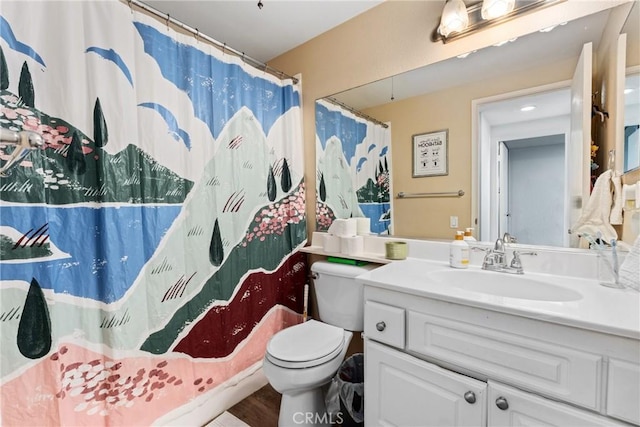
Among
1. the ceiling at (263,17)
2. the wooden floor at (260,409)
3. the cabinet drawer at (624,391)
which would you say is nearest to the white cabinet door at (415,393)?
the cabinet drawer at (624,391)

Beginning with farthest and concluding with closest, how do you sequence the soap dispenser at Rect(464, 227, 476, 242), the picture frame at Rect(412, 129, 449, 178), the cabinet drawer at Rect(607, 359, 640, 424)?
the picture frame at Rect(412, 129, 449, 178), the soap dispenser at Rect(464, 227, 476, 242), the cabinet drawer at Rect(607, 359, 640, 424)

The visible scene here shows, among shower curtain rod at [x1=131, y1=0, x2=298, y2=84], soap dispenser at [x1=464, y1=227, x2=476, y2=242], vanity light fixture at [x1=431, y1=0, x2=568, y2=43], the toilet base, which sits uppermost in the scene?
shower curtain rod at [x1=131, y1=0, x2=298, y2=84]

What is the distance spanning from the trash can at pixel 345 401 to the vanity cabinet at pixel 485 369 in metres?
0.18

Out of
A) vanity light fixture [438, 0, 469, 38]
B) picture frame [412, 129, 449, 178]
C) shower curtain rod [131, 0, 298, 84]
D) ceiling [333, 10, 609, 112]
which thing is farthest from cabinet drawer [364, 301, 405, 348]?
shower curtain rod [131, 0, 298, 84]

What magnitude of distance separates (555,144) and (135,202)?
188cm

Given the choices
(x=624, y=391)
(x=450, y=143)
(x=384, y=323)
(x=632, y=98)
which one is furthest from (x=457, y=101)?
(x=624, y=391)

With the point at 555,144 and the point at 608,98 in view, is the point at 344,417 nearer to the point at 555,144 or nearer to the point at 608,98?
the point at 555,144

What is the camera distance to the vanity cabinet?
0.72m

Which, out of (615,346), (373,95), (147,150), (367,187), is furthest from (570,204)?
(147,150)

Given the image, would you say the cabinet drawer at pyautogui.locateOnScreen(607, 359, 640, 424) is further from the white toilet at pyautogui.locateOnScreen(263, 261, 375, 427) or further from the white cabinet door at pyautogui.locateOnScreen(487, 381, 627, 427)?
the white toilet at pyautogui.locateOnScreen(263, 261, 375, 427)

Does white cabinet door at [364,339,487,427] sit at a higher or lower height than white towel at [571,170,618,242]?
lower

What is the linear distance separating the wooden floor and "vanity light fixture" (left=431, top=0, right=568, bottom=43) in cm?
222

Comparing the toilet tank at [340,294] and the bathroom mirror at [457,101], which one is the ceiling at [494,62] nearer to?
the bathroom mirror at [457,101]

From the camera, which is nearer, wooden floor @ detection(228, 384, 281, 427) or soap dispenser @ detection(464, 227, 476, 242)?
soap dispenser @ detection(464, 227, 476, 242)
